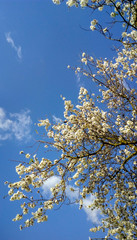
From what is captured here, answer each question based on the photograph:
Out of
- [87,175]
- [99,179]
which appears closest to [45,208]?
[87,175]

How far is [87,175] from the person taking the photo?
5270 millimetres

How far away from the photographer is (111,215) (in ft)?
21.8

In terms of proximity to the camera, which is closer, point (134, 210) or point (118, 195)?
point (118, 195)

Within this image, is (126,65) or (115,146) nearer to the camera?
(115,146)

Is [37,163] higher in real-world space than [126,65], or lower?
lower

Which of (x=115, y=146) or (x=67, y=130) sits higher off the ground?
(x=67, y=130)

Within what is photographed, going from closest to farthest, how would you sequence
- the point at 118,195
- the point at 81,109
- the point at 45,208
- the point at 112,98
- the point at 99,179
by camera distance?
the point at 45,208 → the point at 99,179 → the point at 118,195 → the point at 81,109 → the point at 112,98

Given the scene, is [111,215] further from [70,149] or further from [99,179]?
[70,149]

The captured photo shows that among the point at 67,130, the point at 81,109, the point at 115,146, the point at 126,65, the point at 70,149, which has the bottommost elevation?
the point at 115,146

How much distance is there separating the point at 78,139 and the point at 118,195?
8.21 feet

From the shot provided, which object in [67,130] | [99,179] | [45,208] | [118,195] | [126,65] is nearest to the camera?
[45,208]

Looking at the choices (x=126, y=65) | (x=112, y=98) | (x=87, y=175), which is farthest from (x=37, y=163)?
(x=126, y=65)

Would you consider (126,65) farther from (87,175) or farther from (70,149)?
(87,175)

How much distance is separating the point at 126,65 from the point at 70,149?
5.05m
